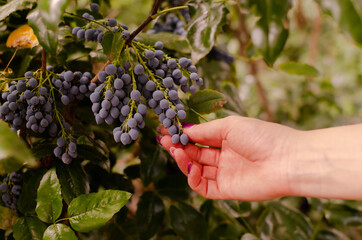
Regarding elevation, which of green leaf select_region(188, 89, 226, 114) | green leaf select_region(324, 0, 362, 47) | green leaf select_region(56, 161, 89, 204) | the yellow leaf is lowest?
green leaf select_region(56, 161, 89, 204)

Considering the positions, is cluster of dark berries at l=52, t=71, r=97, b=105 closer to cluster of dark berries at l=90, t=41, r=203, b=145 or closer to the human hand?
cluster of dark berries at l=90, t=41, r=203, b=145

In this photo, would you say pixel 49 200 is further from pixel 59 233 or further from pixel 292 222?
pixel 292 222

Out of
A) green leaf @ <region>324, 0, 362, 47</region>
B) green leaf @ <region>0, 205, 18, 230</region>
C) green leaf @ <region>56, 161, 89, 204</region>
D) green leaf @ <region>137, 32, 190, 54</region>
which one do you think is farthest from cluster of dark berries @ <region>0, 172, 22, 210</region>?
green leaf @ <region>324, 0, 362, 47</region>

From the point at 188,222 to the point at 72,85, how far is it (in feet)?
1.75

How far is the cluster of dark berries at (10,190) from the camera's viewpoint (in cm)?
72

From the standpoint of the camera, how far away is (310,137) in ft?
2.42

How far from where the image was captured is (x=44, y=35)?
0.47 metres

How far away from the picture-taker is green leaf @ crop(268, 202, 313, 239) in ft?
3.45

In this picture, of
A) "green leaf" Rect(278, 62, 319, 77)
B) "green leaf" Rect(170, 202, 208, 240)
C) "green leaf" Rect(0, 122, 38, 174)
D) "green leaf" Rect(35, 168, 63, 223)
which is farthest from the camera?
"green leaf" Rect(278, 62, 319, 77)

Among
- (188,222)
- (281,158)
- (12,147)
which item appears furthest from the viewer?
(188,222)

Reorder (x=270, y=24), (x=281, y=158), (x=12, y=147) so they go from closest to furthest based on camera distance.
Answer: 1. (x=12, y=147)
2. (x=270, y=24)
3. (x=281, y=158)

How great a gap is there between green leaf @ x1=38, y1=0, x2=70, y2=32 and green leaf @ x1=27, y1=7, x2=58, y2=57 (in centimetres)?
1

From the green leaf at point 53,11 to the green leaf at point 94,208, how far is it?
1.11 ft

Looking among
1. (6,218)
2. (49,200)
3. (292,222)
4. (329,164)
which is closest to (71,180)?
(49,200)
